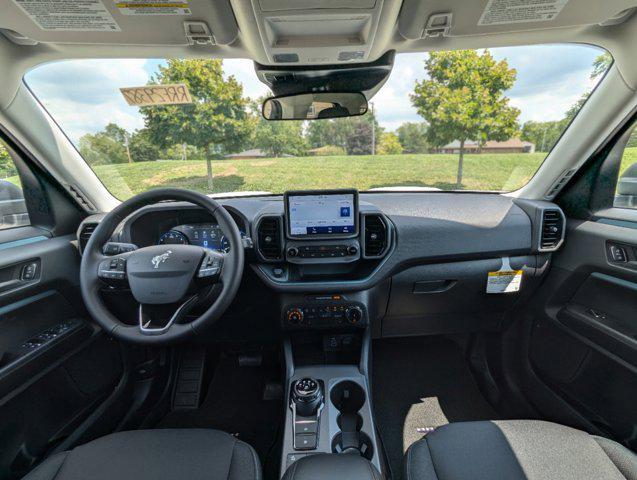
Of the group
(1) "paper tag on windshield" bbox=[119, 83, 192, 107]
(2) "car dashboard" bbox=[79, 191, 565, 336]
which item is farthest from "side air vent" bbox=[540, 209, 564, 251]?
(1) "paper tag on windshield" bbox=[119, 83, 192, 107]

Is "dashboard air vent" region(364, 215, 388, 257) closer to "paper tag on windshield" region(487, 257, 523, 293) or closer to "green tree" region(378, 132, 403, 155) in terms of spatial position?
"paper tag on windshield" region(487, 257, 523, 293)

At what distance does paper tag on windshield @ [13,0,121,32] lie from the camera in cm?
136

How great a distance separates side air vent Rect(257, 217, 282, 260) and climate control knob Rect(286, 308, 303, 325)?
334 mm

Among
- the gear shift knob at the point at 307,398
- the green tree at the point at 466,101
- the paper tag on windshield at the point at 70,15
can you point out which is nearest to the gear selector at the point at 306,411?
the gear shift knob at the point at 307,398

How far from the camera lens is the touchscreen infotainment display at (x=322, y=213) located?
6.58 feet

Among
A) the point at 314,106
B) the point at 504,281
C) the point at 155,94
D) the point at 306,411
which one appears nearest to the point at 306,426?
the point at 306,411

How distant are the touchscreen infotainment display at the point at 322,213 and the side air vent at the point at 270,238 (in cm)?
9

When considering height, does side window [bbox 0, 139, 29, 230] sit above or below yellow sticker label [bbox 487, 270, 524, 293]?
above

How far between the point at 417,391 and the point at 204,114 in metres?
2.55

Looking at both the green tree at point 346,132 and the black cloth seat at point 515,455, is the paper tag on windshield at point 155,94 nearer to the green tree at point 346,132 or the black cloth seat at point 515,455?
→ the green tree at point 346,132

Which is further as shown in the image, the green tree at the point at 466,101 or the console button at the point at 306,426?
the green tree at the point at 466,101

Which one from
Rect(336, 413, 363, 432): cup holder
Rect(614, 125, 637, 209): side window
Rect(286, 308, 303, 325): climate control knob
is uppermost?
Rect(614, 125, 637, 209): side window

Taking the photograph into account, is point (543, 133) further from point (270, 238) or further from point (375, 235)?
point (270, 238)

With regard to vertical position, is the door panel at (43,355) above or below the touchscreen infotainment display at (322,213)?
below
